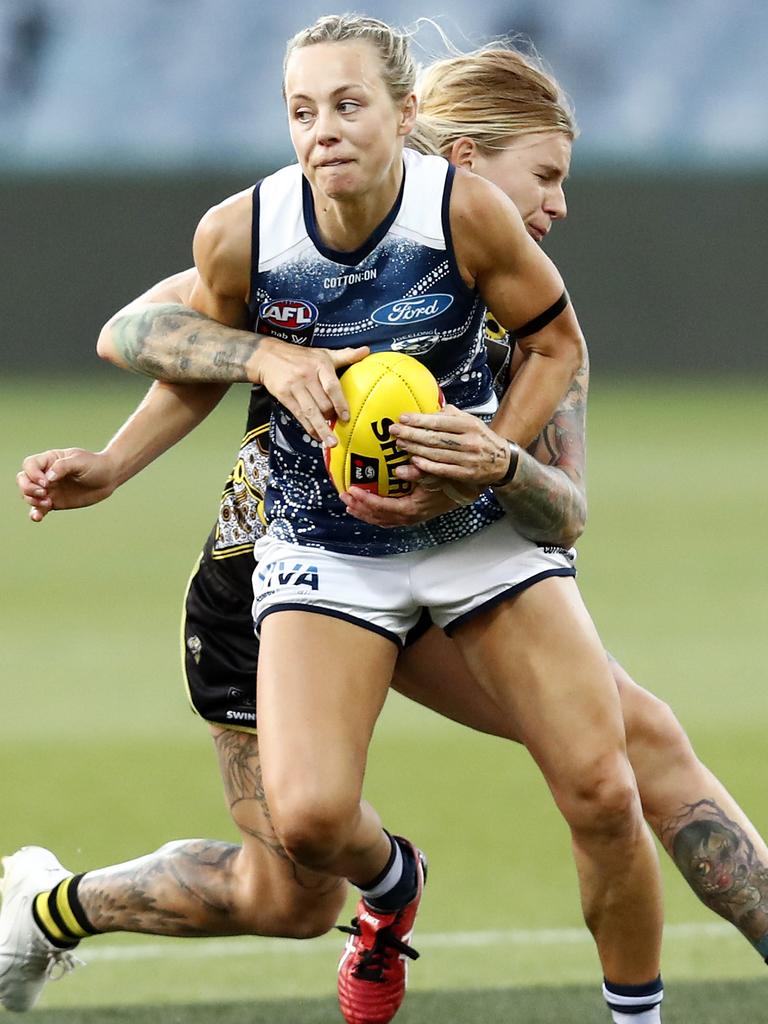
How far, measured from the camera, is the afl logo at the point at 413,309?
13.9ft

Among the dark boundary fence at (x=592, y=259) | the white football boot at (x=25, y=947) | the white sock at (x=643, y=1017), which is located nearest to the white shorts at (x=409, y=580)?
the white sock at (x=643, y=1017)

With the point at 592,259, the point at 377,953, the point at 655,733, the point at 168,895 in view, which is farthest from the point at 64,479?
the point at 592,259

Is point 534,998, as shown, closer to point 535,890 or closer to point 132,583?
point 535,890

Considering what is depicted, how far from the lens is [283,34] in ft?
74.1

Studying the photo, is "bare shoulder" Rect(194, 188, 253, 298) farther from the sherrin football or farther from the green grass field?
the green grass field

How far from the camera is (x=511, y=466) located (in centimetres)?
421

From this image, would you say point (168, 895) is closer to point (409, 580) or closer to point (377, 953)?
point (377, 953)

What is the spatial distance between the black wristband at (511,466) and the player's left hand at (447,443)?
109mm

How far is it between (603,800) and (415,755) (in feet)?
12.8

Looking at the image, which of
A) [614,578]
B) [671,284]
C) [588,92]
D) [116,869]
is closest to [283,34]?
[588,92]

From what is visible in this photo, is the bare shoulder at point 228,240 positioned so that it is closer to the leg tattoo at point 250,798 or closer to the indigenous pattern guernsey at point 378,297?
the indigenous pattern guernsey at point 378,297

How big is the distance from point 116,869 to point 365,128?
2.16 metres

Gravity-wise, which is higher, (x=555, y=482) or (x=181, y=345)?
(x=181, y=345)

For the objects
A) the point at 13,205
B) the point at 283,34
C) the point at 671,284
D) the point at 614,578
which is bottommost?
the point at 614,578
